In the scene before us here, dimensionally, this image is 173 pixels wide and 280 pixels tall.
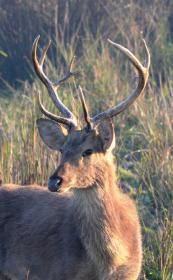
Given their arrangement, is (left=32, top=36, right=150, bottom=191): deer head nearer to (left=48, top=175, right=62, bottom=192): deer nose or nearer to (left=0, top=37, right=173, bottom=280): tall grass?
(left=48, top=175, right=62, bottom=192): deer nose

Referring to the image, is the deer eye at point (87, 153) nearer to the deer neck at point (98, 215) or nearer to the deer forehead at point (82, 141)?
the deer forehead at point (82, 141)

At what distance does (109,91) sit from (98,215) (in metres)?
5.26

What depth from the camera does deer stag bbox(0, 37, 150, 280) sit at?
5.34 m

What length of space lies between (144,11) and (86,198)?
838 centimetres

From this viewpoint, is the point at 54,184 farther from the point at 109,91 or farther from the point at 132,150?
the point at 109,91

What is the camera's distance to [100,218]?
5.59m

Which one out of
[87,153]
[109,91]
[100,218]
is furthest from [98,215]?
[109,91]

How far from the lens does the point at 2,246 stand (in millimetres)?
6250

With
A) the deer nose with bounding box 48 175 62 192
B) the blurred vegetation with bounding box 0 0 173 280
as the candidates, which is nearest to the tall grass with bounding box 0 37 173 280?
the blurred vegetation with bounding box 0 0 173 280

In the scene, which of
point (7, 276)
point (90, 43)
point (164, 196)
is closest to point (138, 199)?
point (164, 196)

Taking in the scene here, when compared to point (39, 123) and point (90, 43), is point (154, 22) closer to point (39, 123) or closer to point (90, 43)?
point (90, 43)

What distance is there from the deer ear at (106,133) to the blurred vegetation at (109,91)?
1223 millimetres

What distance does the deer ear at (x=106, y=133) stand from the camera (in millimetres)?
5344

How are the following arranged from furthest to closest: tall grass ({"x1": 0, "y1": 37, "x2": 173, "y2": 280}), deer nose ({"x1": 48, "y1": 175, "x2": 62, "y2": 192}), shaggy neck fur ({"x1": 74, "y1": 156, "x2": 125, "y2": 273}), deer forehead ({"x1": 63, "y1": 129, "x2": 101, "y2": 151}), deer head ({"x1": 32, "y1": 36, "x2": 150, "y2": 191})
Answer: tall grass ({"x1": 0, "y1": 37, "x2": 173, "y2": 280})
shaggy neck fur ({"x1": 74, "y1": 156, "x2": 125, "y2": 273})
deer forehead ({"x1": 63, "y1": 129, "x2": 101, "y2": 151})
deer head ({"x1": 32, "y1": 36, "x2": 150, "y2": 191})
deer nose ({"x1": 48, "y1": 175, "x2": 62, "y2": 192})
